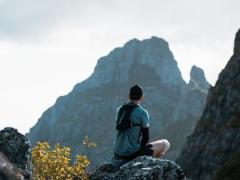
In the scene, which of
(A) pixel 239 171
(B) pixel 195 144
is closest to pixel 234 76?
(B) pixel 195 144

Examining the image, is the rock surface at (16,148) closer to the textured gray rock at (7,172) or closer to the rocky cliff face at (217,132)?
the textured gray rock at (7,172)

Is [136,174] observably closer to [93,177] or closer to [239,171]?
[93,177]

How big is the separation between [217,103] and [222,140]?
20466 mm

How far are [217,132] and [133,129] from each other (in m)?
115

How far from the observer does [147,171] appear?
1566 centimetres

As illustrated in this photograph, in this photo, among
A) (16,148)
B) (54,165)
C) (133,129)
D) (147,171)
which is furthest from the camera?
(54,165)

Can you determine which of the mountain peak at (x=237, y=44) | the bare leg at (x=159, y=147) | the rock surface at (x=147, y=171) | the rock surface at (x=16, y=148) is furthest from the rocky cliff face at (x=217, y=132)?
the rock surface at (x=16, y=148)

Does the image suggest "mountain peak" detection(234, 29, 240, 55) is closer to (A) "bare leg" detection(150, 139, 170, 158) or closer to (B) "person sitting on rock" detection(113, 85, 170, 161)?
(A) "bare leg" detection(150, 139, 170, 158)

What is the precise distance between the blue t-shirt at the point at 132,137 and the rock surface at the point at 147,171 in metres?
0.53

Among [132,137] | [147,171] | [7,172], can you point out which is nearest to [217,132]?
A: [132,137]

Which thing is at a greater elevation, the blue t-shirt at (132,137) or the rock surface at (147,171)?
the blue t-shirt at (132,137)

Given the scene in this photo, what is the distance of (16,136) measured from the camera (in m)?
15.3

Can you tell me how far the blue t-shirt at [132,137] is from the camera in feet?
54.9

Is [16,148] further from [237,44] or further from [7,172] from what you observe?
[237,44]
